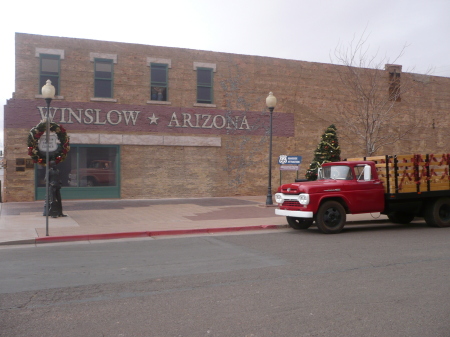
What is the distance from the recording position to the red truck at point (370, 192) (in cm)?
1241

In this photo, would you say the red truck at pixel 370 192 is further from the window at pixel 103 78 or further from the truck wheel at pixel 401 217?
the window at pixel 103 78

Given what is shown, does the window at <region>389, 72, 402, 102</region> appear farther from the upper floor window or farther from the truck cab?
the truck cab

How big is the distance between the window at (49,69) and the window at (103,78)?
1.66 metres

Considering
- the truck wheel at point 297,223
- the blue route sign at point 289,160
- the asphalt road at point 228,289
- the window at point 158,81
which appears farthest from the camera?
the window at point 158,81

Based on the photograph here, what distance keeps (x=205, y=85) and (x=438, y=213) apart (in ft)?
44.6

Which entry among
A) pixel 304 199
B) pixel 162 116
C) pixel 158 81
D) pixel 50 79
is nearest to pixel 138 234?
pixel 304 199

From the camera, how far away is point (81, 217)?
51.8 feet

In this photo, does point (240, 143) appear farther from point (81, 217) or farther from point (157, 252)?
point (157, 252)

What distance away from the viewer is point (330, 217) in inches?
493

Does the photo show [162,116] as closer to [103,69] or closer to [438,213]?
[103,69]

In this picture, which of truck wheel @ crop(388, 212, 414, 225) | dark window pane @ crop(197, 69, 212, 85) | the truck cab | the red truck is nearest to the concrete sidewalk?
truck wheel @ crop(388, 212, 414, 225)

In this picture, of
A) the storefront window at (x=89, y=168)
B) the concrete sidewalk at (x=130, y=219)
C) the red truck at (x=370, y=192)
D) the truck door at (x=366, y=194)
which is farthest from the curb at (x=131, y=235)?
the storefront window at (x=89, y=168)

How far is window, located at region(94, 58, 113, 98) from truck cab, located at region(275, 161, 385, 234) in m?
11.9

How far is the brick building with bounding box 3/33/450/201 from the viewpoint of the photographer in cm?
2067
